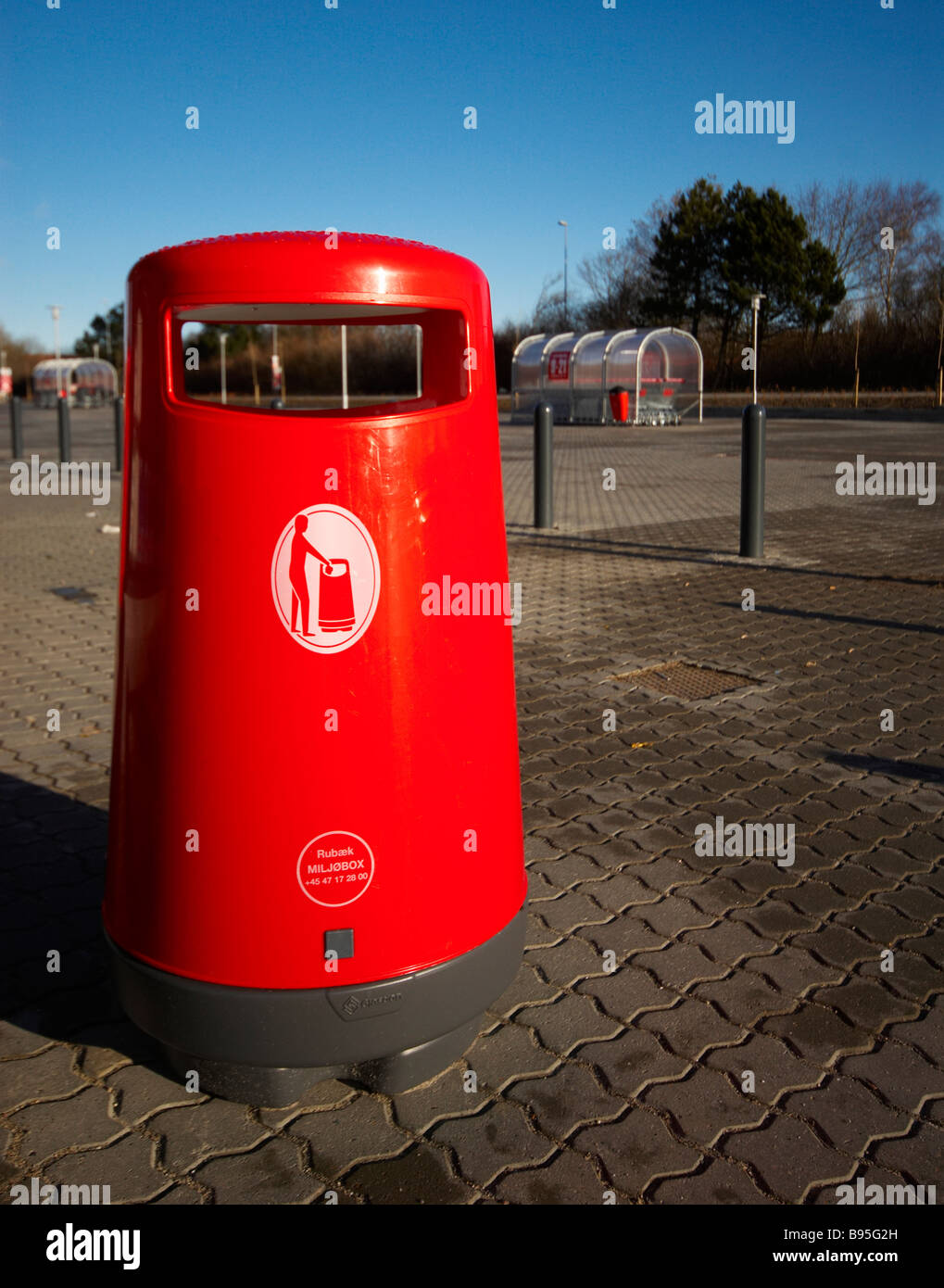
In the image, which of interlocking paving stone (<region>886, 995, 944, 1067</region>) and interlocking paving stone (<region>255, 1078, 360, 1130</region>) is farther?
interlocking paving stone (<region>886, 995, 944, 1067</region>)

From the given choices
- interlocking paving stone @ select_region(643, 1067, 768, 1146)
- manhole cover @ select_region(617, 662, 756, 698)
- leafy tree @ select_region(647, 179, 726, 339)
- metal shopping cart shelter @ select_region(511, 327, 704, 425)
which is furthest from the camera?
leafy tree @ select_region(647, 179, 726, 339)

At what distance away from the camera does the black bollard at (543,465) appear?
10461mm

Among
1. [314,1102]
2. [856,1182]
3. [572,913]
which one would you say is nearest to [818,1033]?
[856,1182]

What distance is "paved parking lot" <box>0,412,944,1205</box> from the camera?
7.48ft

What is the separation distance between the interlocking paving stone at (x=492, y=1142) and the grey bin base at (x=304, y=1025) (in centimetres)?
17

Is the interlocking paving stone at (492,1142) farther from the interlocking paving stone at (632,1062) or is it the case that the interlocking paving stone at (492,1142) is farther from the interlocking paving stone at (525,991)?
the interlocking paving stone at (525,991)

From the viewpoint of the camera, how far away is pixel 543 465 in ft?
36.2

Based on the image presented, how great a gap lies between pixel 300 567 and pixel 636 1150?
4.39 ft

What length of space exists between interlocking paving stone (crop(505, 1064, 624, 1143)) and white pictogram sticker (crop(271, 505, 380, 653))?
1063mm

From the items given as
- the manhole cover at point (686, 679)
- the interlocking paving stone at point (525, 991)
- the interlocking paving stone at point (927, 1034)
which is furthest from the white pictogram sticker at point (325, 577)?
the manhole cover at point (686, 679)

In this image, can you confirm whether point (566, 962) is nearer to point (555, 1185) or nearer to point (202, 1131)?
point (555, 1185)

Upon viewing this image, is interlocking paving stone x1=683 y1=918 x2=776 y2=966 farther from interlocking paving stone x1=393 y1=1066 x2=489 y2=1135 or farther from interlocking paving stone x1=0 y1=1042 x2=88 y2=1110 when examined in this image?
interlocking paving stone x1=0 y1=1042 x2=88 y2=1110

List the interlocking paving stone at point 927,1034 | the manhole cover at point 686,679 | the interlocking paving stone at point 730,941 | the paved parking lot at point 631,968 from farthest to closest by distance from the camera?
the manhole cover at point 686,679, the interlocking paving stone at point 730,941, the interlocking paving stone at point 927,1034, the paved parking lot at point 631,968

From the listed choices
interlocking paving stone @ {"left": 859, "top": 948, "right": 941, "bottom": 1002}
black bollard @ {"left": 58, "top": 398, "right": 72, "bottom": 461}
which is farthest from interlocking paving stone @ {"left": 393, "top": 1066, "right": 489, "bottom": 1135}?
black bollard @ {"left": 58, "top": 398, "right": 72, "bottom": 461}
